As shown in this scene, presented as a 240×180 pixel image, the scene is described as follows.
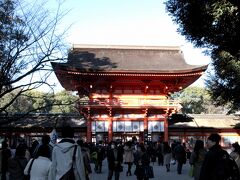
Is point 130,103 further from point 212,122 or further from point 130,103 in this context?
point 212,122

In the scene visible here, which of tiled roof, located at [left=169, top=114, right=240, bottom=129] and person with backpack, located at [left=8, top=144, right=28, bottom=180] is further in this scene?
tiled roof, located at [left=169, top=114, right=240, bottom=129]

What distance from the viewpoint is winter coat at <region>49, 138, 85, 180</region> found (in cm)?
616

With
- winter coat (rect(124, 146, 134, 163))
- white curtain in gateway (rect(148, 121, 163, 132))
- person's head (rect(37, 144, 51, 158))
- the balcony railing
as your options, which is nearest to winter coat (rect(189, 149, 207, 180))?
person's head (rect(37, 144, 51, 158))

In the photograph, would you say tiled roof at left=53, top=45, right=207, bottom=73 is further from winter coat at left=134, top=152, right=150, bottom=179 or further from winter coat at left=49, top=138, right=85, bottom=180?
winter coat at left=49, top=138, right=85, bottom=180

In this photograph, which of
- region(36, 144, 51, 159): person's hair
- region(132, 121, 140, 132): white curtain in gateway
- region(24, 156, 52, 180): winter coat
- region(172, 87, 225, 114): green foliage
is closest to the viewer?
region(24, 156, 52, 180): winter coat

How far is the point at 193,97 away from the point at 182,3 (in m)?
75.4

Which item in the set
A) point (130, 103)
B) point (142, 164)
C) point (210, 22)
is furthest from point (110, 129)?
point (210, 22)

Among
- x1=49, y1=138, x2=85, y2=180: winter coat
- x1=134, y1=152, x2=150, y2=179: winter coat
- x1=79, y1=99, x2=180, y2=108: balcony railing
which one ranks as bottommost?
x1=134, y1=152, x2=150, y2=179: winter coat

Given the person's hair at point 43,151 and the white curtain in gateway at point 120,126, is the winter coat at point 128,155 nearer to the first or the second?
the white curtain in gateway at point 120,126

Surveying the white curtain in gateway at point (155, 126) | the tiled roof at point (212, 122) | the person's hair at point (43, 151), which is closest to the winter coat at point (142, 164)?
the person's hair at point (43, 151)

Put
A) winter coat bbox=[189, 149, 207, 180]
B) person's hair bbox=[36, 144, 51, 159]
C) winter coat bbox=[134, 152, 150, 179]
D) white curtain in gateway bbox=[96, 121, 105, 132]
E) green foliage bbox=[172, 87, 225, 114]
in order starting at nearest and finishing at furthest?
person's hair bbox=[36, 144, 51, 159]
winter coat bbox=[189, 149, 207, 180]
winter coat bbox=[134, 152, 150, 179]
white curtain in gateway bbox=[96, 121, 105, 132]
green foliage bbox=[172, 87, 225, 114]

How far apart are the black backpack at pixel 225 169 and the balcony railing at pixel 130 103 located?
82.5 feet

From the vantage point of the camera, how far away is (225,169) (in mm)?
6078

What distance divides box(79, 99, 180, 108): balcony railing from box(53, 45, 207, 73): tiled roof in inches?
93.8
